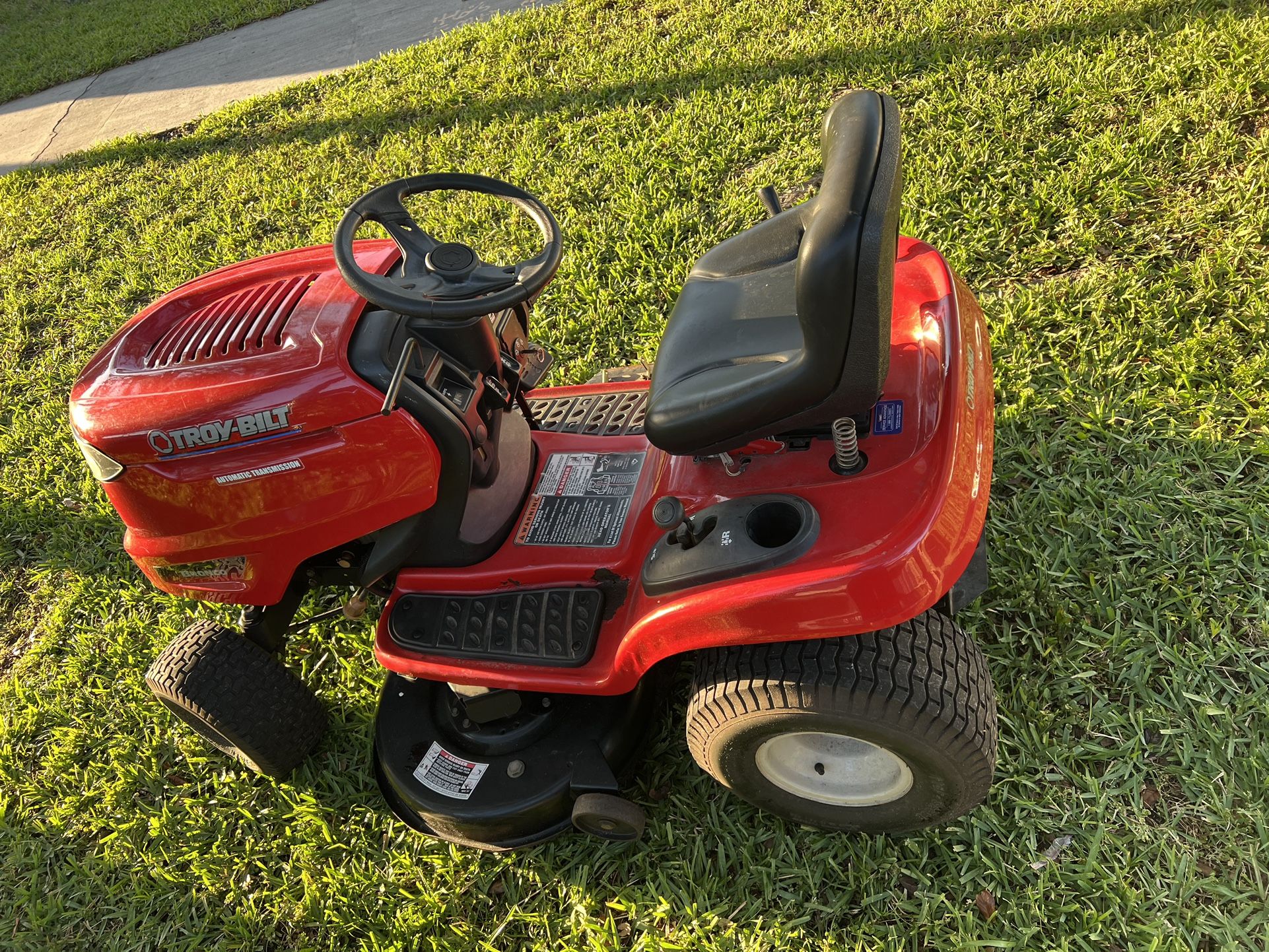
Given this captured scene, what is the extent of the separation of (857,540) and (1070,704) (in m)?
0.91

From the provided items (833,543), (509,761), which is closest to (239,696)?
(509,761)

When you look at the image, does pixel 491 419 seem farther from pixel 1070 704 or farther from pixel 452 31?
pixel 452 31

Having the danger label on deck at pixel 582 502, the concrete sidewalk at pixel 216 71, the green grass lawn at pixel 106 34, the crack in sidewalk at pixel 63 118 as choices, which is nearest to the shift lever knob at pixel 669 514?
the danger label on deck at pixel 582 502

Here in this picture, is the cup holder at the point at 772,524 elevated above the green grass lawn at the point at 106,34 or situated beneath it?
situated beneath

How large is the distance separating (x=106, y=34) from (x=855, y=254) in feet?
28.8

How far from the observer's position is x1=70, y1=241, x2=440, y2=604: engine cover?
197 centimetres

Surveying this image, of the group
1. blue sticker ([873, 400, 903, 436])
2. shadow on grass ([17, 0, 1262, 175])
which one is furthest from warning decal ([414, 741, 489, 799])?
shadow on grass ([17, 0, 1262, 175])

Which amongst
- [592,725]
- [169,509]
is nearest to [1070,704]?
[592,725]

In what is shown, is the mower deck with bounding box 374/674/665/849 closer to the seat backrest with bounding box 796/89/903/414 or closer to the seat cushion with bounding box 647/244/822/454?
the seat cushion with bounding box 647/244/822/454

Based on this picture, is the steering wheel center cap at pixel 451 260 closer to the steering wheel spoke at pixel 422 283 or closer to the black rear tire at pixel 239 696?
the steering wheel spoke at pixel 422 283

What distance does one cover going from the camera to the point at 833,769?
1968mm

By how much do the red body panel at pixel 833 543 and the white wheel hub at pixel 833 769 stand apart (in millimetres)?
352

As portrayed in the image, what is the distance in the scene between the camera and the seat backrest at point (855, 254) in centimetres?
139

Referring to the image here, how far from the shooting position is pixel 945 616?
1.87 metres
